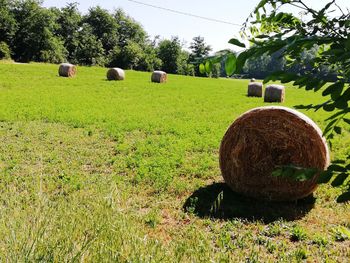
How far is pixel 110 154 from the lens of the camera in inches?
432

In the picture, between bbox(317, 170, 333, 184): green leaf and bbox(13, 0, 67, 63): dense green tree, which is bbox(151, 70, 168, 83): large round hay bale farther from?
bbox(13, 0, 67, 63): dense green tree

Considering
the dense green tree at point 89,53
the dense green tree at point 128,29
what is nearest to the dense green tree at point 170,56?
the dense green tree at point 128,29

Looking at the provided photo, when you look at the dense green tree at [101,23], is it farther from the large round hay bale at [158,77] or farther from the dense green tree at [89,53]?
A: the large round hay bale at [158,77]

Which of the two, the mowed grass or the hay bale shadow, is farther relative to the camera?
the hay bale shadow

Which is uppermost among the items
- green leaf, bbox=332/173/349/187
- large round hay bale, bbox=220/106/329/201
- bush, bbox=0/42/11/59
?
bush, bbox=0/42/11/59

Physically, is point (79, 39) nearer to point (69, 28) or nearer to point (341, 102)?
point (69, 28)

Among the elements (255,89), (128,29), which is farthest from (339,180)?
(128,29)

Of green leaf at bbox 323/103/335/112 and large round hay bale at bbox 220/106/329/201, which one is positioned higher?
green leaf at bbox 323/103/335/112

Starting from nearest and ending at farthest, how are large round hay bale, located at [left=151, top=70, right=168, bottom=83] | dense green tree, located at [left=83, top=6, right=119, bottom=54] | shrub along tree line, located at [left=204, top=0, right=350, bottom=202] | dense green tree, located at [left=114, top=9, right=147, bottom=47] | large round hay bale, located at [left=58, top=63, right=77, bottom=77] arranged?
1. shrub along tree line, located at [left=204, top=0, right=350, bottom=202]
2. large round hay bale, located at [left=58, top=63, right=77, bottom=77]
3. large round hay bale, located at [left=151, top=70, right=168, bottom=83]
4. dense green tree, located at [left=83, top=6, right=119, bottom=54]
5. dense green tree, located at [left=114, top=9, right=147, bottom=47]

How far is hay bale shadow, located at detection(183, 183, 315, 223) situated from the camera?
6.81 meters

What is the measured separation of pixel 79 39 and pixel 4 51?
1051 inches

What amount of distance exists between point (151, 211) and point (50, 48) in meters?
74.1

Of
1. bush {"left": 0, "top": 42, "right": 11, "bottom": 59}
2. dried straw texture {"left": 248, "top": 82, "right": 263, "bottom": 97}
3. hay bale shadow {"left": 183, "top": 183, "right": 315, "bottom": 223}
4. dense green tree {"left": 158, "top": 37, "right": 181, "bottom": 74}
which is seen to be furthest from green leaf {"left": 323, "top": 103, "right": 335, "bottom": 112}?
dense green tree {"left": 158, "top": 37, "right": 181, "bottom": 74}

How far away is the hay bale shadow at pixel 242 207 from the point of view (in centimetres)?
681
